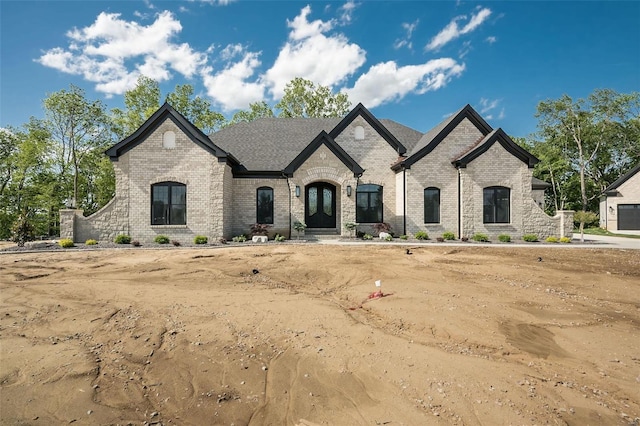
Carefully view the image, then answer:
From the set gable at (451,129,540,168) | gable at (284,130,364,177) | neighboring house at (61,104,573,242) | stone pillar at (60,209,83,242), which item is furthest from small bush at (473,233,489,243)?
stone pillar at (60,209,83,242)

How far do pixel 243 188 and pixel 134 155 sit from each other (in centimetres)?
627

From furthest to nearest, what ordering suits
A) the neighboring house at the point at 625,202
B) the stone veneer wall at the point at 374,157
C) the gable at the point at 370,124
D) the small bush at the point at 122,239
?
the neighboring house at the point at 625,202
the gable at the point at 370,124
the stone veneer wall at the point at 374,157
the small bush at the point at 122,239

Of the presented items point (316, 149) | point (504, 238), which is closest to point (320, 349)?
point (316, 149)

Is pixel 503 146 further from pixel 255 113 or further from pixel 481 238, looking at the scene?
pixel 255 113

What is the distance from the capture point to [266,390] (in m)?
3.38

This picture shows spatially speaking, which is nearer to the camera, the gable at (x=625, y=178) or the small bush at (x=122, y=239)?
the small bush at (x=122, y=239)

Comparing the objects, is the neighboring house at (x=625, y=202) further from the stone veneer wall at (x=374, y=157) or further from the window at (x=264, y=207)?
the window at (x=264, y=207)

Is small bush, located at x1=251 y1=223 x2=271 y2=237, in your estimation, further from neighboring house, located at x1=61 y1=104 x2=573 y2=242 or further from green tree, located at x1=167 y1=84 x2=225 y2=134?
green tree, located at x1=167 y1=84 x2=225 y2=134

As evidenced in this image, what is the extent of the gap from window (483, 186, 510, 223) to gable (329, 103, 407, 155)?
625cm

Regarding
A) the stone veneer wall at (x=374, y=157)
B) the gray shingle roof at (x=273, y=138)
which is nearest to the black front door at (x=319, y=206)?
the stone veneer wall at (x=374, y=157)

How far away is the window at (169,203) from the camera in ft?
55.6

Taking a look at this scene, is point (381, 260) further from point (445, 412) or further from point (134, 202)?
point (134, 202)

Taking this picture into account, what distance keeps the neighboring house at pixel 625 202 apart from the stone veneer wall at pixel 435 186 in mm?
24043

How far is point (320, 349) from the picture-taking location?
427 cm
